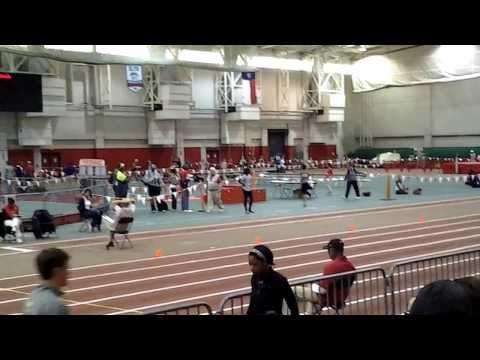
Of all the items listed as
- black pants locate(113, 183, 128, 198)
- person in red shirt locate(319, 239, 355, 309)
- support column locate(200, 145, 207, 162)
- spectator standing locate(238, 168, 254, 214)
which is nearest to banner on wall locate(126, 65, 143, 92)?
support column locate(200, 145, 207, 162)

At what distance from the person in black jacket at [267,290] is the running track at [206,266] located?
13.5 ft

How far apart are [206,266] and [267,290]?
7650 mm

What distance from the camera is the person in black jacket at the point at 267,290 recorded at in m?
5.27

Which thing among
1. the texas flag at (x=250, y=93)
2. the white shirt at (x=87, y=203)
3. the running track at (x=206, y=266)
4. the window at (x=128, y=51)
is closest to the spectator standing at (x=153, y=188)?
the white shirt at (x=87, y=203)

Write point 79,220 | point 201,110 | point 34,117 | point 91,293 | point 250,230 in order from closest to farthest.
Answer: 1. point 91,293
2. point 250,230
3. point 79,220
4. point 34,117
5. point 201,110

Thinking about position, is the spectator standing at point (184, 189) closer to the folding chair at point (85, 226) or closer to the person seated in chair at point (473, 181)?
the folding chair at point (85, 226)

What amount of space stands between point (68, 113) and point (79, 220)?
18.8 meters
